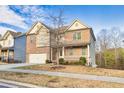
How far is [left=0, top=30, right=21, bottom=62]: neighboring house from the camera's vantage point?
11.3 metres

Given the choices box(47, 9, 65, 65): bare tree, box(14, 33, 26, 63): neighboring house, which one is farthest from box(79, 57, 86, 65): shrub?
box(14, 33, 26, 63): neighboring house

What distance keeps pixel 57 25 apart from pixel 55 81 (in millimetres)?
2932

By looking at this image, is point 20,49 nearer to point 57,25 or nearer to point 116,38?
point 57,25

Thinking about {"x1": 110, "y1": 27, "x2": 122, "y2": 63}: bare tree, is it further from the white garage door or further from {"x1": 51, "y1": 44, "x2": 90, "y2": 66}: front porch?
the white garage door

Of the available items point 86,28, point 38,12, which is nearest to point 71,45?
point 86,28

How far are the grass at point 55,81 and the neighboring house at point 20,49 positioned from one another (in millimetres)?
1454

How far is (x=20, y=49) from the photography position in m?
11.7

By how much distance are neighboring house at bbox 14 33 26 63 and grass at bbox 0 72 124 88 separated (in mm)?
1454

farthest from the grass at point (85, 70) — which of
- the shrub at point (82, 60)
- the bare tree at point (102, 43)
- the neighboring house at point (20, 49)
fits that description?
the neighboring house at point (20, 49)

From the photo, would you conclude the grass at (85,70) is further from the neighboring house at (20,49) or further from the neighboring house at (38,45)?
the neighboring house at (20,49)

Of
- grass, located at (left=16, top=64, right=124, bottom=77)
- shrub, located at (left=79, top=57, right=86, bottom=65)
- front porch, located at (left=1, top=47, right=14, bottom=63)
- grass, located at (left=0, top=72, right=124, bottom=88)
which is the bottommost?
grass, located at (left=0, top=72, right=124, bottom=88)

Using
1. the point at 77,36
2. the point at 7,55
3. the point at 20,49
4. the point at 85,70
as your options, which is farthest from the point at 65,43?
the point at 7,55

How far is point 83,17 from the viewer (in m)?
9.81

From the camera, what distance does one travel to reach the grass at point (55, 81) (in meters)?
8.09
